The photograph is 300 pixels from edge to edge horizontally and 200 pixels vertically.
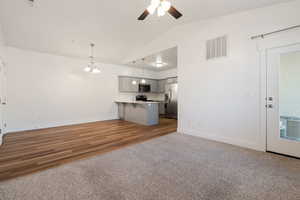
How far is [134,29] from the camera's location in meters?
4.03

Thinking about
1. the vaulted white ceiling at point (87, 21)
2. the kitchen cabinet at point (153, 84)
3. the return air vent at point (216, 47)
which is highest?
the vaulted white ceiling at point (87, 21)

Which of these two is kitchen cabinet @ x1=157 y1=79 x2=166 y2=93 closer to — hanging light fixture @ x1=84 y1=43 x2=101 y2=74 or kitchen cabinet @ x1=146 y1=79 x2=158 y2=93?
kitchen cabinet @ x1=146 y1=79 x2=158 y2=93

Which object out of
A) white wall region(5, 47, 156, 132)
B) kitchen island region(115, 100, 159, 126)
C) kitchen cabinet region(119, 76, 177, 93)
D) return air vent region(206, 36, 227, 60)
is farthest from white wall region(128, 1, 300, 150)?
white wall region(5, 47, 156, 132)

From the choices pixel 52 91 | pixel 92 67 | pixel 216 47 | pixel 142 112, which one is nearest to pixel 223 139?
pixel 216 47

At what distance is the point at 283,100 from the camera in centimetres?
245

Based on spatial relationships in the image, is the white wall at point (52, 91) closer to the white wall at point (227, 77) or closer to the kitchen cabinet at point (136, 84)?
the kitchen cabinet at point (136, 84)

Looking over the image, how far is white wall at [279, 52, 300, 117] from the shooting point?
7.67 feet

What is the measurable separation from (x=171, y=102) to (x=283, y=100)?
4326 millimetres

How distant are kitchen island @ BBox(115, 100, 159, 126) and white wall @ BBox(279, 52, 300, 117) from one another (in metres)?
3.55

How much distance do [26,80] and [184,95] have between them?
5270 millimetres

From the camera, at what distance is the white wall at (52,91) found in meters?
4.12

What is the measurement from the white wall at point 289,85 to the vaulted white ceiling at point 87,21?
45.2 inches

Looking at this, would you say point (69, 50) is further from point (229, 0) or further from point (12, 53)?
point (229, 0)

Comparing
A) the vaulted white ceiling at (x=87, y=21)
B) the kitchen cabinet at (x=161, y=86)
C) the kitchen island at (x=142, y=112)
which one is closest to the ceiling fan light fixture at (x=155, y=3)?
the vaulted white ceiling at (x=87, y=21)
